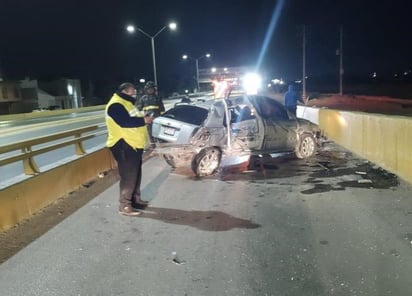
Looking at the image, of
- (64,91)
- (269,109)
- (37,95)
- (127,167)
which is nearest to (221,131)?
(269,109)

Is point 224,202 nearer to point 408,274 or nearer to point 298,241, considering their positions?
point 298,241

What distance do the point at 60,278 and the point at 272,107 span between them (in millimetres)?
7093

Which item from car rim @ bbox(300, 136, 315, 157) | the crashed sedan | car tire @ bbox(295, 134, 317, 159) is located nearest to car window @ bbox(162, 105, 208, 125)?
the crashed sedan

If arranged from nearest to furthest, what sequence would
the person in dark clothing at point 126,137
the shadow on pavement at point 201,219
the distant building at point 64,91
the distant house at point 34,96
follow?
the shadow on pavement at point 201,219, the person in dark clothing at point 126,137, the distant house at point 34,96, the distant building at point 64,91

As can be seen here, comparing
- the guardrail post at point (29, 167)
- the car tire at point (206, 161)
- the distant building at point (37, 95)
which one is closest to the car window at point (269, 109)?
the car tire at point (206, 161)

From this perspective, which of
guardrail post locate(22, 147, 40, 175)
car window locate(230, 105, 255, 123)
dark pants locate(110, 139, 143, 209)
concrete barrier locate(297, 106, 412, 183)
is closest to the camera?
dark pants locate(110, 139, 143, 209)

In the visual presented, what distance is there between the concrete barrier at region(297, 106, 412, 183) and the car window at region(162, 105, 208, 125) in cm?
362

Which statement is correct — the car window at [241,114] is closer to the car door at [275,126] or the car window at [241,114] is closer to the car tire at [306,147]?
the car door at [275,126]

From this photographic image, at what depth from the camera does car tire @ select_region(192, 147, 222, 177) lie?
30.2ft

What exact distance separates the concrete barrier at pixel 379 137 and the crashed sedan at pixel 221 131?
164cm

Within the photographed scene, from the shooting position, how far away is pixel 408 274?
415 centimetres

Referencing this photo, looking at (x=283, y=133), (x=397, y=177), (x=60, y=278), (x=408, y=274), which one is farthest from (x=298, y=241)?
(x=283, y=133)

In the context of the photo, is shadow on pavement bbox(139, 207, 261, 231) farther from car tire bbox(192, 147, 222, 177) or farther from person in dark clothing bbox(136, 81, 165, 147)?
person in dark clothing bbox(136, 81, 165, 147)

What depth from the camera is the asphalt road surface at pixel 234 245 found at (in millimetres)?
4070
